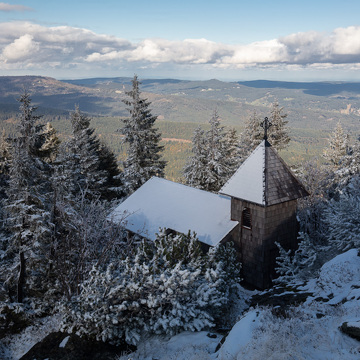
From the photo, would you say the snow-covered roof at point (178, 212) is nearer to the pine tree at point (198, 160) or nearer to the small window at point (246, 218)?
the small window at point (246, 218)

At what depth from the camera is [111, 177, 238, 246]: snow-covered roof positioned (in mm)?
18203

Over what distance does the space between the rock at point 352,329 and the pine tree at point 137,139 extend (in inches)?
969

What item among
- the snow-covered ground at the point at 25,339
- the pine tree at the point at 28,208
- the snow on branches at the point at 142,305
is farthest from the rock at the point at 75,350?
the pine tree at the point at 28,208

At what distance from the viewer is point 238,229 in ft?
58.7

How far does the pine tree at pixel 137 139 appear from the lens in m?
30.0

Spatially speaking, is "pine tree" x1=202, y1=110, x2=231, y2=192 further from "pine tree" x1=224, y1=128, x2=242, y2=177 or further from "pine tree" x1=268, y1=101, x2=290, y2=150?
"pine tree" x1=268, y1=101, x2=290, y2=150

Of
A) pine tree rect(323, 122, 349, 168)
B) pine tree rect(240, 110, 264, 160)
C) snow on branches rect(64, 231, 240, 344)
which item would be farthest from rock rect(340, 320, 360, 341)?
pine tree rect(323, 122, 349, 168)

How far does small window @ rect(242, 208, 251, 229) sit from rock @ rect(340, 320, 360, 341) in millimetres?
10640

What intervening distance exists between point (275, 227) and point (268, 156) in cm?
399

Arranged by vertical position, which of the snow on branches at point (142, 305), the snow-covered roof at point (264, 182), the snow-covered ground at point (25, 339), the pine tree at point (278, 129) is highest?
the pine tree at point (278, 129)

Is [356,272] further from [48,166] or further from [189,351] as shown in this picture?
[48,166]

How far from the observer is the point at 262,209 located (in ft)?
54.7

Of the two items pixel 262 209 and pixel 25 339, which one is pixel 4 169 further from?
pixel 262 209

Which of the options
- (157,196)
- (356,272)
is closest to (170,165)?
(157,196)
